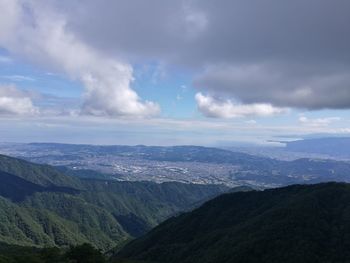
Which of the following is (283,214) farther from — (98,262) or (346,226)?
(98,262)

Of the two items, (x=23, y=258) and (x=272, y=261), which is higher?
(x=23, y=258)

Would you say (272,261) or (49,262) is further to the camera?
(272,261)

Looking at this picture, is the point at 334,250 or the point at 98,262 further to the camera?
the point at 334,250

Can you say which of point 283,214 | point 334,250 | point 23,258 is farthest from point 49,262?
point 283,214

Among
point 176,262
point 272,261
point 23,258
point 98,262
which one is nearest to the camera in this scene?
point 23,258

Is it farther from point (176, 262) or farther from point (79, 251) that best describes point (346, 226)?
point (79, 251)

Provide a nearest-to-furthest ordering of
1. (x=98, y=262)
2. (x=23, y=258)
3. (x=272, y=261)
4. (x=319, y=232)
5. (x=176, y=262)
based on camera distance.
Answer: (x=23, y=258) → (x=98, y=262) → (x=272, y=261) → (x=319, y=232) → (x=176, y=262)

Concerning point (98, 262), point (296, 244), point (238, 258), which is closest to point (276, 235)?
point (296, 244)

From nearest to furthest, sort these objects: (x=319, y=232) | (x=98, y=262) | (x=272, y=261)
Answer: (x=98, y=262), (x=272, y=261), (x=319, y=232)

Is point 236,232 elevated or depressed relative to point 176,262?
elevated
